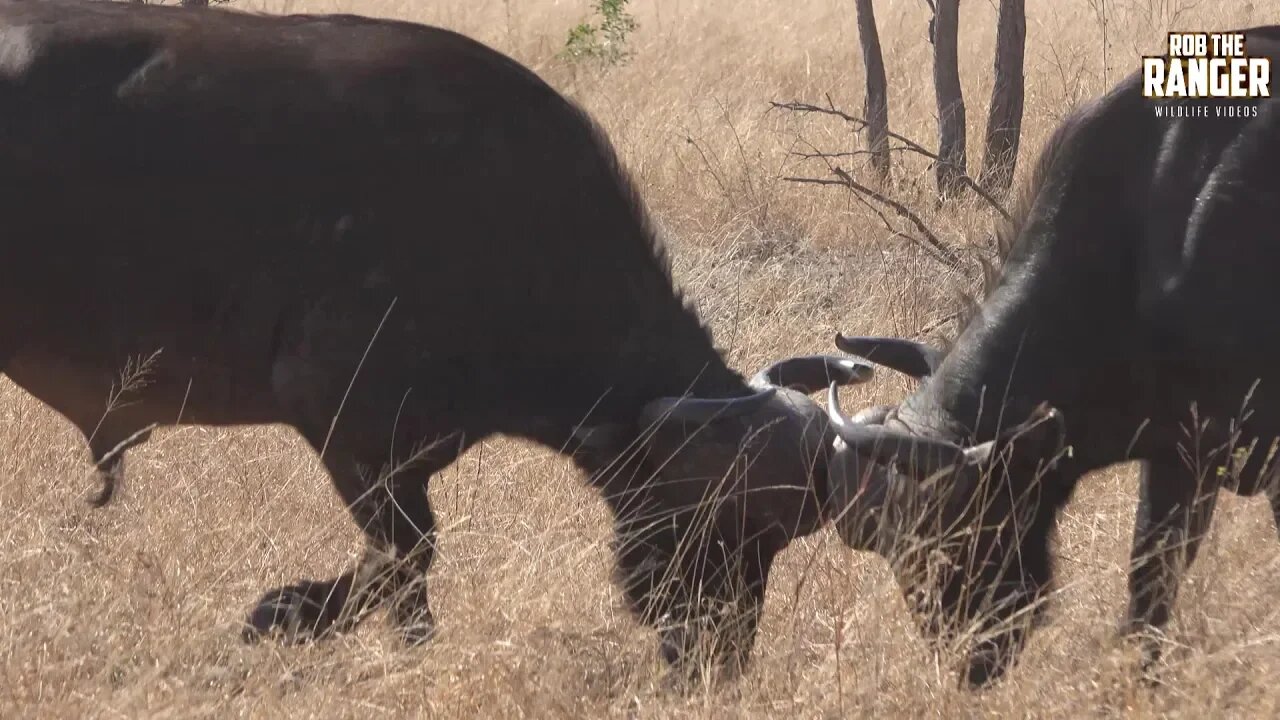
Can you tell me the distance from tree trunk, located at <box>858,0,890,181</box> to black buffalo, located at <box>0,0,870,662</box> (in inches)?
171

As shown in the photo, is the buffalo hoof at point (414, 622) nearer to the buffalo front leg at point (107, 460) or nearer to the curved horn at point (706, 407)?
the curved horn at point (706, 407)

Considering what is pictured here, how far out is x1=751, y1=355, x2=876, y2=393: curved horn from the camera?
461 centimetres

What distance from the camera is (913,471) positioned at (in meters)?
4.21

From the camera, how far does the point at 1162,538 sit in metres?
4.65

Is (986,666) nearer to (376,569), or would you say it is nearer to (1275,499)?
(1275,499)

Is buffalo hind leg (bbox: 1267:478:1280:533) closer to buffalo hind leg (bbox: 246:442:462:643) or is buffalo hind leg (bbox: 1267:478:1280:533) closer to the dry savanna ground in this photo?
the dry savanna ground

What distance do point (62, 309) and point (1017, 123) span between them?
Answer: 587 cm

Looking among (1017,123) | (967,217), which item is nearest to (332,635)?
(967,217)

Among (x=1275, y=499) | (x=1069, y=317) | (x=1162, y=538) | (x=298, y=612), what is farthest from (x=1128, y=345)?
(x=298, y=612)

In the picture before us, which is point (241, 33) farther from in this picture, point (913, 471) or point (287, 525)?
point (913, 471)

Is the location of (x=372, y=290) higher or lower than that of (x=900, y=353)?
higher

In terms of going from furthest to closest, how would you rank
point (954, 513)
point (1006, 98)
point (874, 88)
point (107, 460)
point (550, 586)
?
point (874, 88) < point (1006, 98) < point (107, 460) < point (954, 513) < point (550, 586)

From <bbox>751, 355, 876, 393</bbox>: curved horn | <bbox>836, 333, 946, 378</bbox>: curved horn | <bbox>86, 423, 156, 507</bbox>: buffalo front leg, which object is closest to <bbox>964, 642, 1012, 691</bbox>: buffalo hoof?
<bbox>751, 355, 876, 393</bbox>: curved horn

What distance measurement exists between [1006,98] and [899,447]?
511 centimetres
